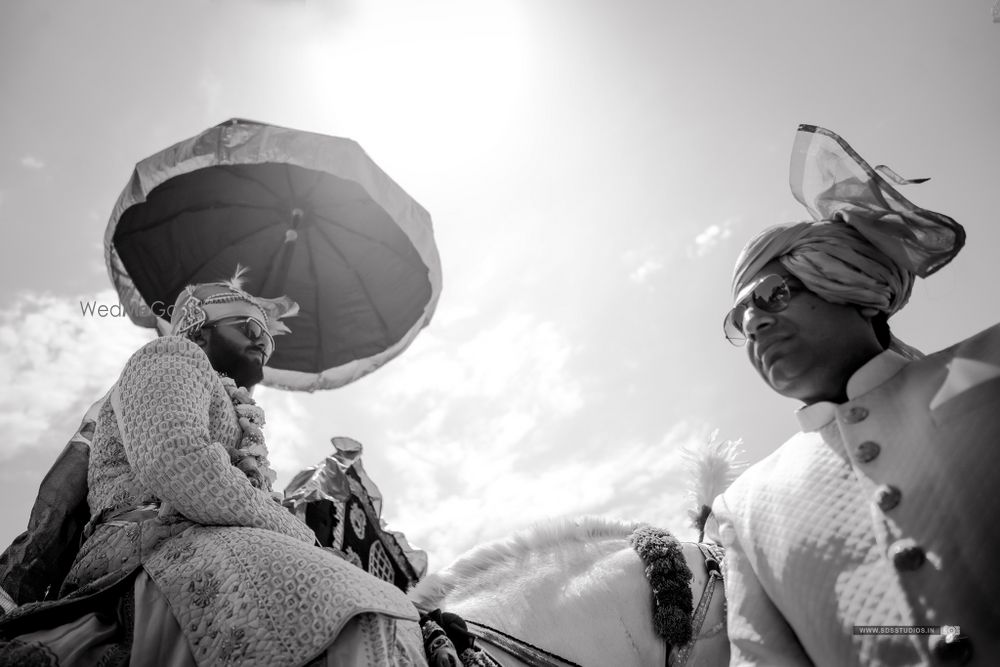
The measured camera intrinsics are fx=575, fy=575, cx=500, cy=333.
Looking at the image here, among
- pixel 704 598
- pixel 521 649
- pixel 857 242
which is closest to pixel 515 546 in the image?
pixel 521 649

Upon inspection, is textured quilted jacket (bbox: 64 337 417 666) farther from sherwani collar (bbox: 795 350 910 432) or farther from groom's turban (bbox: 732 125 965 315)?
groom's turban (bbox: 732 125 965 315)

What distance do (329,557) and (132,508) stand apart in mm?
866

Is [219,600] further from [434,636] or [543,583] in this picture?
[543,583]

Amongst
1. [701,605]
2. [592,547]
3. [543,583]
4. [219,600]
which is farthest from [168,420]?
[701,605]

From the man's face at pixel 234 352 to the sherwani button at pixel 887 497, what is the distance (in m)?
2.81

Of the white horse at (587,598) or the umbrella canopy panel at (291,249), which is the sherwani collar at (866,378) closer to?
the white horse at (587,598)

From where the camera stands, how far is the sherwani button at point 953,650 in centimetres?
124

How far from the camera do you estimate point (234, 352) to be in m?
3.02

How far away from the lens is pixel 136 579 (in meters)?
1.94

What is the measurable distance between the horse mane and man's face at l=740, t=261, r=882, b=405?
55.8 inches

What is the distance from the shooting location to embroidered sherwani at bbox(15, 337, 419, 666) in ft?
5.75

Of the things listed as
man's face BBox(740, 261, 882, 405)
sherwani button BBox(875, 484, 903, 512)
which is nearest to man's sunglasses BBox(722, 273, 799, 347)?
man's face BBox(740, 261, 882, 405)

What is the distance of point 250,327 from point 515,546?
1834 mm

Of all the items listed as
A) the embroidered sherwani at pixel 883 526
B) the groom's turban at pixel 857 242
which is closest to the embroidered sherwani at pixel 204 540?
the embroidered sherwani at pixel 883 526
